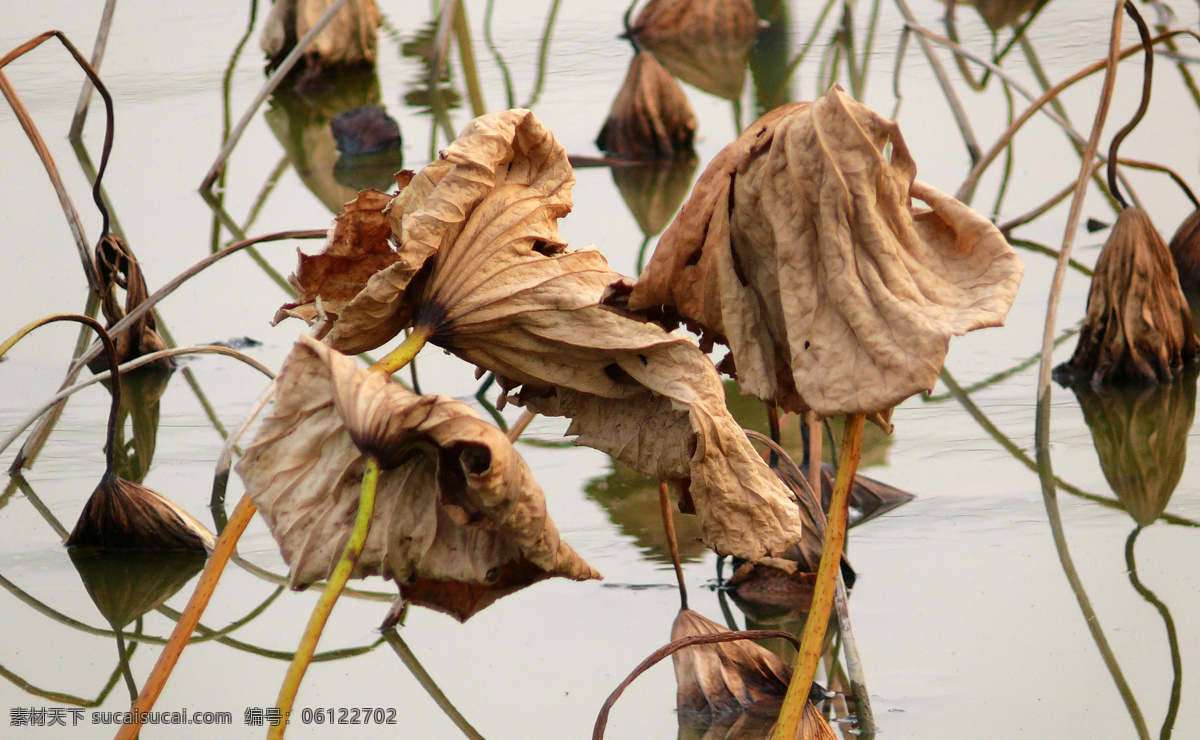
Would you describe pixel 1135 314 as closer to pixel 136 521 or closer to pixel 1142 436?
pixel 1142 436

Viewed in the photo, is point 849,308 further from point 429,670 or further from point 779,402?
point 429,670

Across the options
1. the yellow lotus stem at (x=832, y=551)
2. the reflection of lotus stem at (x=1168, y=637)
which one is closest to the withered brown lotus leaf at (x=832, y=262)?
the yellow lotus stem at (x=832, y=551)

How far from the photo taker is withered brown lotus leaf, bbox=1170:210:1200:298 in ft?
7.15

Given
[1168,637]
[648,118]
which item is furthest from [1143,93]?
[648,118]

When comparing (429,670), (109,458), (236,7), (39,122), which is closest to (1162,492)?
(429,670)

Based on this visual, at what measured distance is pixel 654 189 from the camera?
9.86ft

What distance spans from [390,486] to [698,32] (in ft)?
12.3

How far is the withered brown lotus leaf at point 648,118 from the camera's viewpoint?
3059mm

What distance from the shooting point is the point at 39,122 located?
3.58 m

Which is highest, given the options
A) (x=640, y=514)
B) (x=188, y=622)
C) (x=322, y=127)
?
(x=188, y=622)

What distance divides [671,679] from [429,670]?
0.24m

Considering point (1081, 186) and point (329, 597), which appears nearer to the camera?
point (329, 597)

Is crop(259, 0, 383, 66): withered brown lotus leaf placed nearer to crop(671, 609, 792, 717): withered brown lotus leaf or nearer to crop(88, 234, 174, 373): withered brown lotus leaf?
crop(88, 234, 174, 373): withered brown lotus leaf

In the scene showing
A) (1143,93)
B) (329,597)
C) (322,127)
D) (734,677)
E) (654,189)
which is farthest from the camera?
(322,127)
